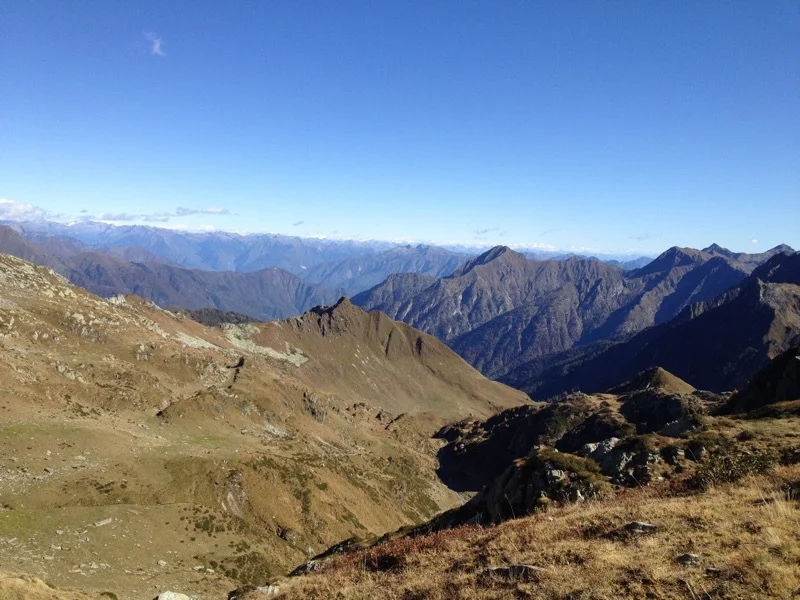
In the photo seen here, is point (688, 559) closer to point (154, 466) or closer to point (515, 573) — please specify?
point (515, 573)

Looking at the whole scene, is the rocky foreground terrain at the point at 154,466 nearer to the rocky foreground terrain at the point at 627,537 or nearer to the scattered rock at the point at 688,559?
the rocky foreground terrain at the point at 627,537

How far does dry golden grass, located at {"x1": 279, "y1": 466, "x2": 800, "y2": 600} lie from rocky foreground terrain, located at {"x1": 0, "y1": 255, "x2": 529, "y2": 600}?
22309 mm

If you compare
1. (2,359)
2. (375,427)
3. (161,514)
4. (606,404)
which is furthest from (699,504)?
(606,404)

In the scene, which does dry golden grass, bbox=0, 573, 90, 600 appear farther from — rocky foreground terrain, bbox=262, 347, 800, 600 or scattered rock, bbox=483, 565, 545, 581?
scattered rock, bbox=483, 565, 545, 581

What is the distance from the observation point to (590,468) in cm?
3500

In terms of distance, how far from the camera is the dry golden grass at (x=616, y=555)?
41.0ft

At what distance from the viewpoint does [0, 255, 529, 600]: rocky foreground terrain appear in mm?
50375

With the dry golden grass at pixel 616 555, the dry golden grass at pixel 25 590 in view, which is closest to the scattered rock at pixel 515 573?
the dry golden grass at pixel 616 555

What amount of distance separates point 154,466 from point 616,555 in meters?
80.5

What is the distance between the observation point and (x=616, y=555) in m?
14.7

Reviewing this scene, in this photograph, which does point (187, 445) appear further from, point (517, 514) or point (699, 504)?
point (699, 504)

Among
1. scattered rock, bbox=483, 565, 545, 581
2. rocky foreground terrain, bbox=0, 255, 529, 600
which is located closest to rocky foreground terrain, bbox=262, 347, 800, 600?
scattered rock, bbox=483, 565, 545, 581

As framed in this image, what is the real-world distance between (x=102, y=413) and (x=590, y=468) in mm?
95355

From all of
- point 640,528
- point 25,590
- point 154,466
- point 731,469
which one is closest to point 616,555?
point 640,528
